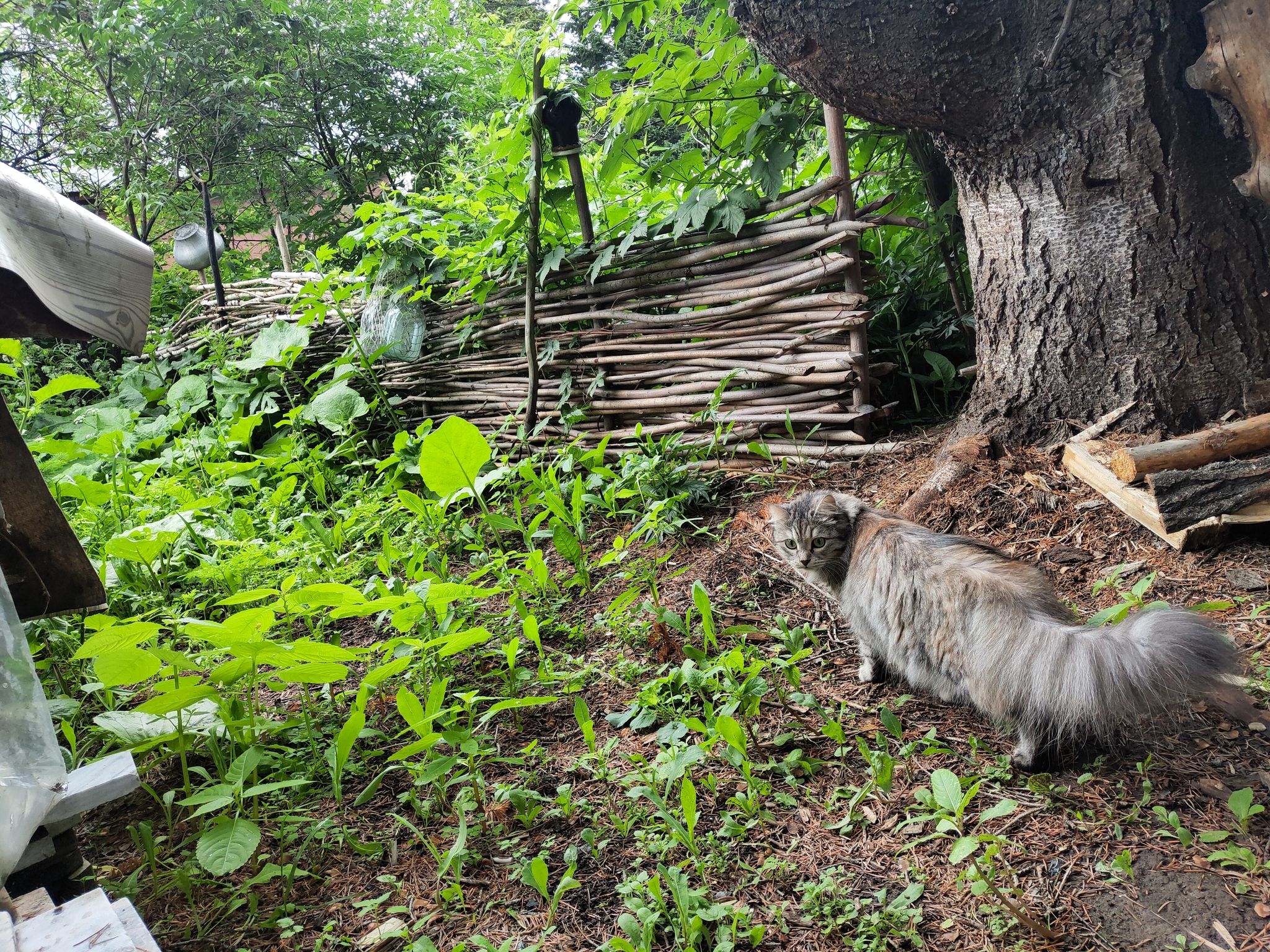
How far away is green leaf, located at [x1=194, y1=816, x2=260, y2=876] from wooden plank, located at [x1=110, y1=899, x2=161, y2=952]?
8.0 inches

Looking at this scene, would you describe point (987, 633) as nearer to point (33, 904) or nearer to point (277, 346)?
point (33, 904)

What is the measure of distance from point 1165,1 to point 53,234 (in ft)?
9.43

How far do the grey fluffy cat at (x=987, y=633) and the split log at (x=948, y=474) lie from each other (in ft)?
1.68

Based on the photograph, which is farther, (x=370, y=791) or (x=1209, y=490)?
(x=1209, y=490)

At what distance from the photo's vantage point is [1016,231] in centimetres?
249

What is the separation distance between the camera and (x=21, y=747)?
1.43m

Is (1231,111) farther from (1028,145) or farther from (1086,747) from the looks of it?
(1086,747)

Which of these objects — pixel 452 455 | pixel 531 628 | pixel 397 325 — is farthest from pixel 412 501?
pixel 397 325

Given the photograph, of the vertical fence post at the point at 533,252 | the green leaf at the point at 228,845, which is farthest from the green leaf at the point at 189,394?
the green leaf at the point at 228,845

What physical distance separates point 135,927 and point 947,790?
149cm

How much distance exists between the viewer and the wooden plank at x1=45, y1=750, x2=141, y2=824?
5.06 ft

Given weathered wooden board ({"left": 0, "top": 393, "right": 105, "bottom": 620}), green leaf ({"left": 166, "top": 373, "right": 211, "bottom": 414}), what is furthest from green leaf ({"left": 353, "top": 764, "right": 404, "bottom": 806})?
green leaf ({"left": 166, "top": 373, "right": 211, "bottom": 414})

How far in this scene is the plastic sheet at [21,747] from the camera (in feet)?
4.36

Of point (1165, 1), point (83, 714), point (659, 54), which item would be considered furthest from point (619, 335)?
point (83, 714)
